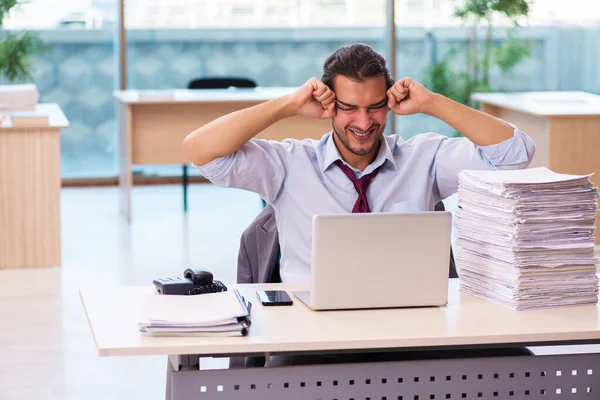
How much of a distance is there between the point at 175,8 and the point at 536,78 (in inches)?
122

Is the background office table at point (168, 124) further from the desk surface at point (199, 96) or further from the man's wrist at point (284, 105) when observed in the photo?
the man's wrist at point (284, 105)

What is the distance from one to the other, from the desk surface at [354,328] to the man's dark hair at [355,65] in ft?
2.29

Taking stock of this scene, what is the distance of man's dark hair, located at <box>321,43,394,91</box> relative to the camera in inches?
103

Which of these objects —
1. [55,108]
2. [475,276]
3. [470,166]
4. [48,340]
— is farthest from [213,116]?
[475,276]

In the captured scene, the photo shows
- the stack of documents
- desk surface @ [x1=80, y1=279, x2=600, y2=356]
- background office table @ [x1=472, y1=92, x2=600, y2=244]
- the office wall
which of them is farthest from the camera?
the office wall

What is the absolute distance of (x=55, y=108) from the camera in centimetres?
599

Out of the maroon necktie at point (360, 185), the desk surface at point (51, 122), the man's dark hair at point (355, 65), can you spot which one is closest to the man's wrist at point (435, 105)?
the man's dark hair at point (355, 65)

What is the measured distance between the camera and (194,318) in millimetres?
1931

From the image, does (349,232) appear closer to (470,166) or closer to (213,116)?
(470,166)

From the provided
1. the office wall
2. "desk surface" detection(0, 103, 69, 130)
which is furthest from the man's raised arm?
the office wall

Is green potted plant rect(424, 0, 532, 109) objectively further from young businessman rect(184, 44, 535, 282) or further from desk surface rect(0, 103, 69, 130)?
young businessman rect(184, 44, 535, 282)

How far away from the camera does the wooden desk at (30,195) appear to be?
5129mm

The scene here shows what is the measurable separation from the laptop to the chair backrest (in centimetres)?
500

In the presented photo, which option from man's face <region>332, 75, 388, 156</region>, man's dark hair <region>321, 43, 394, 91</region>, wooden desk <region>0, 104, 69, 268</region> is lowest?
wooden desk <region>0, 104, 69, 268</region>
